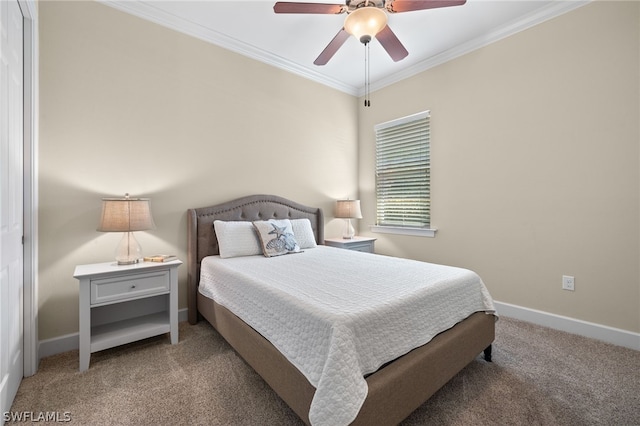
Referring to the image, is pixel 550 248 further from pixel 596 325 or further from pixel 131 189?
pixel 131 189

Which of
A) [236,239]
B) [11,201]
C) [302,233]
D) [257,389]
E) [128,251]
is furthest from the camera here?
[302,233]

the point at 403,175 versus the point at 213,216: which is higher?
the point at 403,175

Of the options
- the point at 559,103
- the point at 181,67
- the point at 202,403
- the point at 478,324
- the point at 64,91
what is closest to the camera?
the point at 202,403

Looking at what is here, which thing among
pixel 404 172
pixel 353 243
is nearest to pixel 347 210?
pixel 353 243

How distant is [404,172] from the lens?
146 inches

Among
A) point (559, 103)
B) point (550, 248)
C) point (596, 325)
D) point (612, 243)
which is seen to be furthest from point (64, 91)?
point (596, 325)

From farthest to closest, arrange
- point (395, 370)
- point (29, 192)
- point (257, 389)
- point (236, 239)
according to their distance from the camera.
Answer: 1. point (236, 239)
2. point (29, 192)
3. point (257, 389)
4. point (395, 370)

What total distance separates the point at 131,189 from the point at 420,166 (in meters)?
3.19

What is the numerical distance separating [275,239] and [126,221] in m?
1.22

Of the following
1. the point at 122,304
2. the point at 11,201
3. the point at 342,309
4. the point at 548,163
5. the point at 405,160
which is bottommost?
the point at 122,304

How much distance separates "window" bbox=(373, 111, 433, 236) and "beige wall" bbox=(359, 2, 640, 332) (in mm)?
159

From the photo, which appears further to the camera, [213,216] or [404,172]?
[404,172]

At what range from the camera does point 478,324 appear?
183 centimetres

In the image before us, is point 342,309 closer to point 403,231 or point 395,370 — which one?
point 395,370
